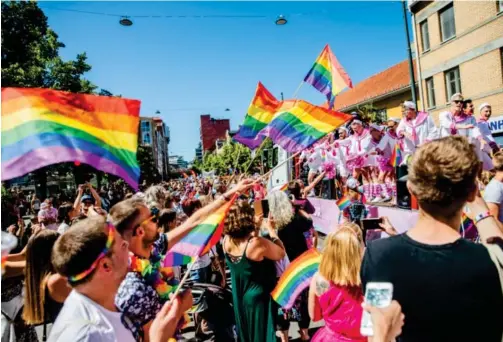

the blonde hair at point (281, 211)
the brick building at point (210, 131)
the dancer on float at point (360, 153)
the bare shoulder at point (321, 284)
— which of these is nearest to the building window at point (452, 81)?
the dancer on float at point (360, 153)

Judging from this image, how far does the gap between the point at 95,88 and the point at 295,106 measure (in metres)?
20.2

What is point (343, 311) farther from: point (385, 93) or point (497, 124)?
point (385, 93)

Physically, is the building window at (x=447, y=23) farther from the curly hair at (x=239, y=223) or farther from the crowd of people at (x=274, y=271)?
the curly hair at (x=239, y=223)

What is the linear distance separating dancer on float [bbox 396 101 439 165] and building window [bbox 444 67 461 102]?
45.6 feet

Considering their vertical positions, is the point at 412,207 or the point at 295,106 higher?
the point at 295,106

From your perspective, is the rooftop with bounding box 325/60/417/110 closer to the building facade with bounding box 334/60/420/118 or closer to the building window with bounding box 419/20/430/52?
the building facade with bounding box 334/60/420/118

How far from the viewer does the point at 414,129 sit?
7.06 m

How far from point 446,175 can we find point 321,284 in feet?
4.72

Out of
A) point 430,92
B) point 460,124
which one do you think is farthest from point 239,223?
point 430,92

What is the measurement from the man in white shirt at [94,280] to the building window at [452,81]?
20646 millimetres

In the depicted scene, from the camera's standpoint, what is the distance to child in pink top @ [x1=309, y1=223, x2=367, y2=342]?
253cm

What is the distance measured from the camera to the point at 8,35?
19.6 metres

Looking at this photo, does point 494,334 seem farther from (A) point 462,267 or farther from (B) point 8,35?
(B) point 8,35

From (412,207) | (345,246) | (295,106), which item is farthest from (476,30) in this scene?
(345,246)
